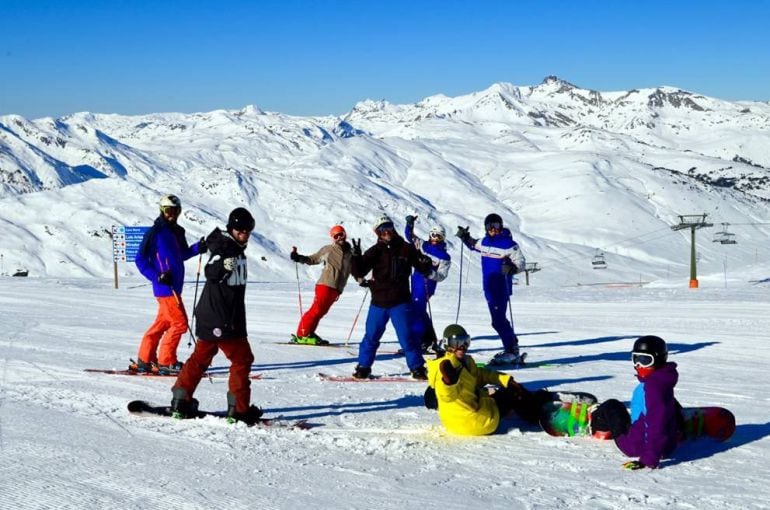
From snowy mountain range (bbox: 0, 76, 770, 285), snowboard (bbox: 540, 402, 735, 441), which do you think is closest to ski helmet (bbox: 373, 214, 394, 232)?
snowboard (bbox: 540, 402, 735, 441)

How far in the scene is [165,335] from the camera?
8.95 meters

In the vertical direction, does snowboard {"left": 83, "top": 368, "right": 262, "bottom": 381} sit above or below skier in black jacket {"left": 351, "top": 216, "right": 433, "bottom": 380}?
below

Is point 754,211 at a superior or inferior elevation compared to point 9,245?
superior

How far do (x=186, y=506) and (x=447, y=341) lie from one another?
8.66ft

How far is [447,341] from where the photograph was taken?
6.47m

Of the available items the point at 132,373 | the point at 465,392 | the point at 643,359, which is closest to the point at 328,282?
the point at 132,373

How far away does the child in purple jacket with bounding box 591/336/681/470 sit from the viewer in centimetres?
555

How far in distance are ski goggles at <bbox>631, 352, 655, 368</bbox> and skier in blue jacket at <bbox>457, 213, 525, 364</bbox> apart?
462cm

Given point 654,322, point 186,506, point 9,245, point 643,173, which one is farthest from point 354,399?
point 643,173

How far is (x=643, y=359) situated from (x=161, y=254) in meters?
5.26

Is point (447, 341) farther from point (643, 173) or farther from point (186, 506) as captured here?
point (643, 173)

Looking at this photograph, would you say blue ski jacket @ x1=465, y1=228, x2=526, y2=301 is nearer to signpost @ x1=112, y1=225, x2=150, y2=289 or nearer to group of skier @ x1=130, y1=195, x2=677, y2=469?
group of skier @ x1=130, y1=195, x2=677, y2=469

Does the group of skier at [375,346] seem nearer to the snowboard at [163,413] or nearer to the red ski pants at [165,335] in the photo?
the red ski pants at [165,335]

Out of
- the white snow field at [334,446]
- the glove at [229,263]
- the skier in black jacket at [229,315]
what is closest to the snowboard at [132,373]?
the white snow field at [334,446]
